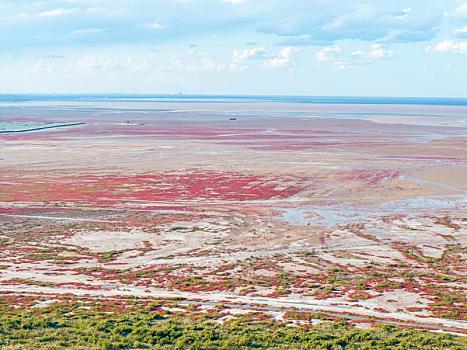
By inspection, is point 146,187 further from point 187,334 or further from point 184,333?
point 187,334

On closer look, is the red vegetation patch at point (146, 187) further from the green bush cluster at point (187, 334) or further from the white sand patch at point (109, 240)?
the green bush cluster at point (187, 334)

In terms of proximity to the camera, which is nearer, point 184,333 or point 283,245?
point 184,333

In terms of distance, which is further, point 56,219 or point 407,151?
point 407,151

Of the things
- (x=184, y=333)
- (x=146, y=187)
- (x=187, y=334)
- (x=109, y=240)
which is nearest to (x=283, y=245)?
(x=109, y=240)

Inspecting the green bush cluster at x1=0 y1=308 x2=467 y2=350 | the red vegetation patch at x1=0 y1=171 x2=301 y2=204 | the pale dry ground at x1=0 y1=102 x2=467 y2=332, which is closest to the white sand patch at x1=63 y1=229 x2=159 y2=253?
the pale dry ground at x1=0 y1=102 x2=467 y2=332

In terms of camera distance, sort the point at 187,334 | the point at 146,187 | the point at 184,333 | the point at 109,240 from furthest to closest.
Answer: the point at 146,187, the point at 109,240, the point at 184,333, the point at 187,334

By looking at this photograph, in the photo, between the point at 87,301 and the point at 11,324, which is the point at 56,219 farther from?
the point at 11,324

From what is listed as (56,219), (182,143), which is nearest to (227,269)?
(56,219)
